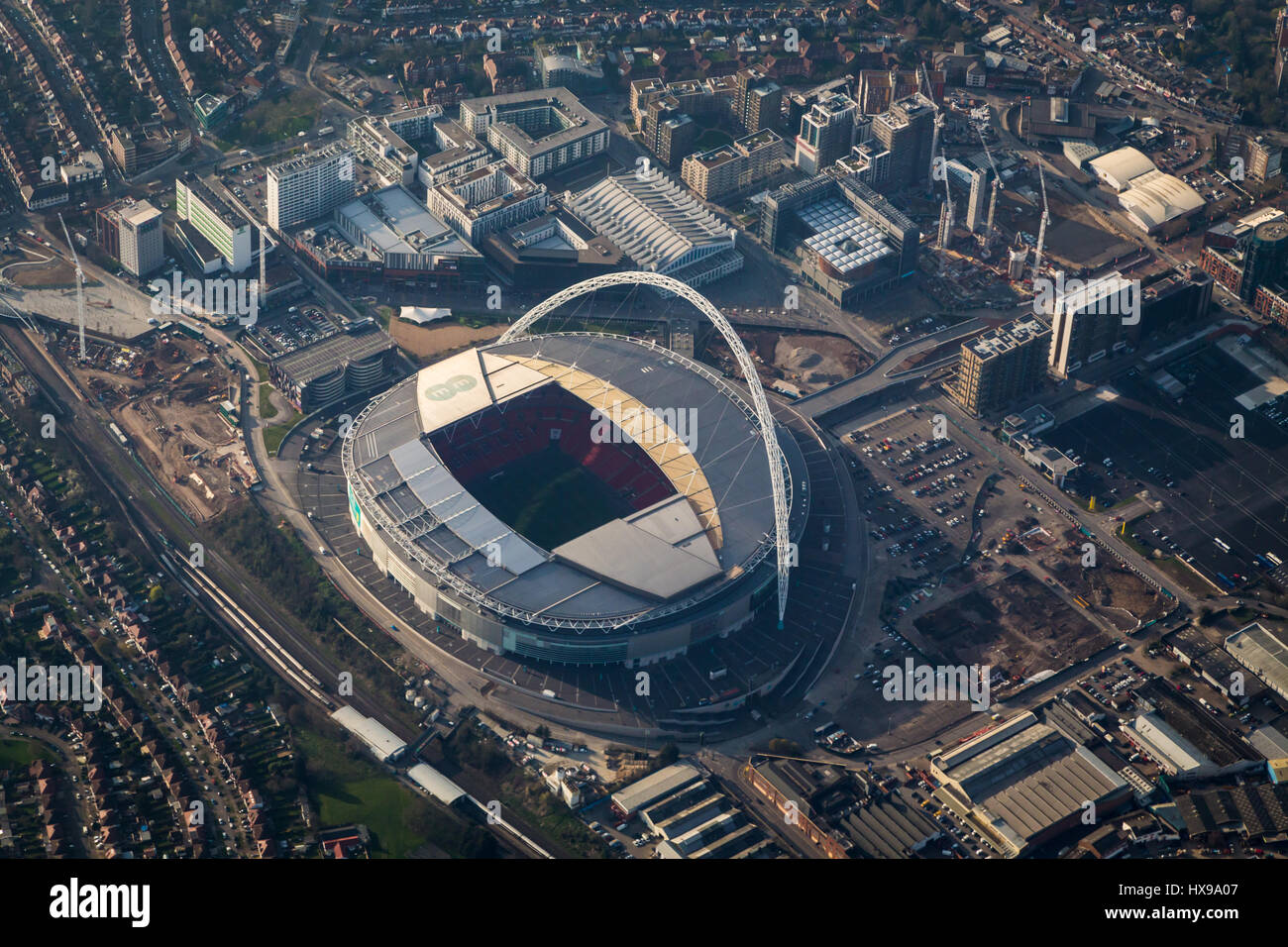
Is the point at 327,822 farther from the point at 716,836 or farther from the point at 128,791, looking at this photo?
the point at 716,836

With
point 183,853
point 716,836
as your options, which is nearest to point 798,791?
point 716,836
